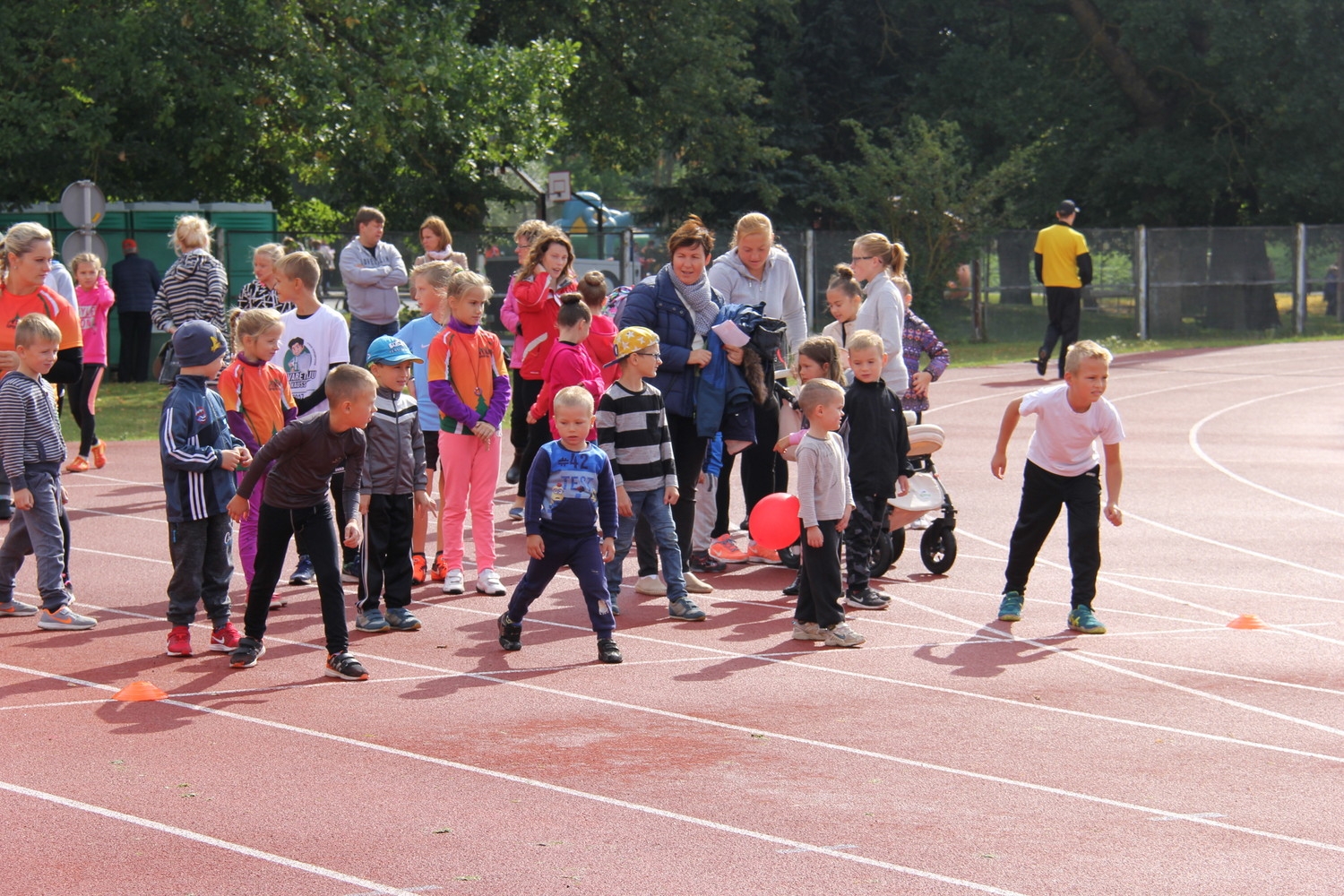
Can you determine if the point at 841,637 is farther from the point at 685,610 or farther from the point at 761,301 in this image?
the point at 761,301

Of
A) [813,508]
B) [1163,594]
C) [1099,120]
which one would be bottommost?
[1163,594]

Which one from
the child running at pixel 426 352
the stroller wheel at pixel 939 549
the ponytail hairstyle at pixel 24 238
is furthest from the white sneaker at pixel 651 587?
the ponytail hairstyle at pixel 24 238

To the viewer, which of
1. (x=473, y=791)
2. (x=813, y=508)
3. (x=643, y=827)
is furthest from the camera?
(x=813, y=508)

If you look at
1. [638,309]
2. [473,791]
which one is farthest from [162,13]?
[473,791]

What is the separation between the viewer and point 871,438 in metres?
8.60

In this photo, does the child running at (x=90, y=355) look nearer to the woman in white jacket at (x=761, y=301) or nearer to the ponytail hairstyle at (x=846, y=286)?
the woman in white jacket at (x=761, y=301)

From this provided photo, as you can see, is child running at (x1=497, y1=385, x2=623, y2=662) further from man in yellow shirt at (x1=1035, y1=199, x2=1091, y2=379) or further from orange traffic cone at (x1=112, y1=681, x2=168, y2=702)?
man in yellow shirt at (x1=1035, y1=199, x2=1091, y2=379)

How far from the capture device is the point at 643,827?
202 inches

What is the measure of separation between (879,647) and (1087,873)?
3.12m

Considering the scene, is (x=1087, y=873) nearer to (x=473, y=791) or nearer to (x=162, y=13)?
(x=473, y=791)

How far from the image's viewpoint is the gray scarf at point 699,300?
9.09 metres

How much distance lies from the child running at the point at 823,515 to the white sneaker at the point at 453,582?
2.15 metres

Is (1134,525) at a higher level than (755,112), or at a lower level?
lower

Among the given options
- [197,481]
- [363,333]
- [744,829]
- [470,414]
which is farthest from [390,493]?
[363,333]
